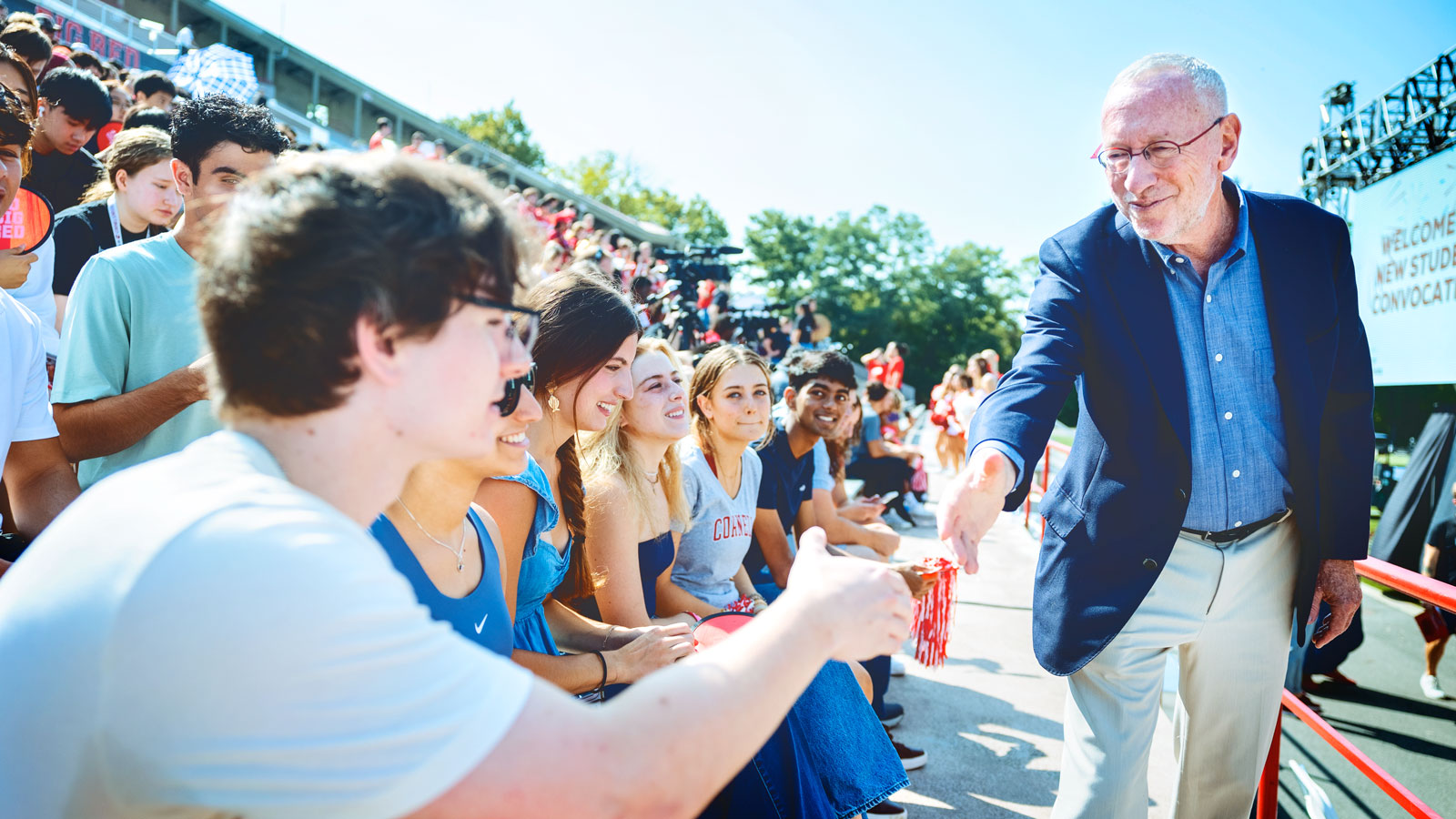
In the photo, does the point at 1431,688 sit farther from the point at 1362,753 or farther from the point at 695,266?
the point at 695,266

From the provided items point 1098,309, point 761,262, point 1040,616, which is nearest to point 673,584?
point 1040,616

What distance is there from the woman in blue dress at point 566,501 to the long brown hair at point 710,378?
103 centimetres

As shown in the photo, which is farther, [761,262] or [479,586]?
[761,262]

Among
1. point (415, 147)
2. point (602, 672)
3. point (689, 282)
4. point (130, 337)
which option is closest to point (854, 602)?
point (602, 672)

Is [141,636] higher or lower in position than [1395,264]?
lower

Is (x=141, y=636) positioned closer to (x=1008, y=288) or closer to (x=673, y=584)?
(x=673, y=584)

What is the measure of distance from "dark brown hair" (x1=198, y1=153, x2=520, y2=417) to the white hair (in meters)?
Result: 1.90

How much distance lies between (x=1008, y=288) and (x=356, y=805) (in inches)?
2347

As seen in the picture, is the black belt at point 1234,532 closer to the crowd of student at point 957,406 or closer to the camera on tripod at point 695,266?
the crowd of student at point 957,406

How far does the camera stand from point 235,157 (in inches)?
101

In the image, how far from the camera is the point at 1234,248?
2.26 meters

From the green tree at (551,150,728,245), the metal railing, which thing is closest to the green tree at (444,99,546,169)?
the green tree at (551,150,728,245)

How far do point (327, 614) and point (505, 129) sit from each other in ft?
197

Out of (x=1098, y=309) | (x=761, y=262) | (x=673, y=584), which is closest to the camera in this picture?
(x=1098, y=309)
